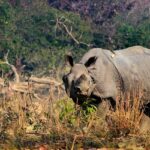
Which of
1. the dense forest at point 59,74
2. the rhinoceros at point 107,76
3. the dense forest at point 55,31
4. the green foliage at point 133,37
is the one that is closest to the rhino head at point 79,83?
the rhinoceros at point 107,76

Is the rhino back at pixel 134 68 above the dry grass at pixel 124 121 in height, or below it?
above

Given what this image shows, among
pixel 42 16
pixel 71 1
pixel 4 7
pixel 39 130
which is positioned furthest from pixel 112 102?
pixel 71 1

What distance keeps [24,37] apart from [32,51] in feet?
3.40

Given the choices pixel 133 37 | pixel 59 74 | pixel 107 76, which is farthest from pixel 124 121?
pixel 133 37

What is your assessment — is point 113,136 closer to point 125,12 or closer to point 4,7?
point 4,7

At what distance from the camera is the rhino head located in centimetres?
835

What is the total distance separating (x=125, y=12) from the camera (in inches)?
1363

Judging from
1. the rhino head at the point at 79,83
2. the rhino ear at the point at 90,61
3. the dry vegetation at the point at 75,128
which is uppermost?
the rhino ear at the point at 90,61

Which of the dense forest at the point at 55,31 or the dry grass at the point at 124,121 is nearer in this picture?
the dry grass at the point at 124,121

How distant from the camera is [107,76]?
8680 millimetres

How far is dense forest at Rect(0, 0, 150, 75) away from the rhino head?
1587 cm

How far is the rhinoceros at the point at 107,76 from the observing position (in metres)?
8.41

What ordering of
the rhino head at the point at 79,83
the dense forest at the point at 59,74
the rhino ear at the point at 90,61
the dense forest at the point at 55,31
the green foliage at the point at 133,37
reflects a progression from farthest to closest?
the dense forest at the point at 55,31, the green foliage at the point at 133,37, the rhino ear at the point at 90,61, the rhino head at the point at 79,83, the dense forest at the point at 59,74

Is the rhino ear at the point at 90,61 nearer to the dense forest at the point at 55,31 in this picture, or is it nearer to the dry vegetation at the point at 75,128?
the dry vegetation at the point at 75,128
